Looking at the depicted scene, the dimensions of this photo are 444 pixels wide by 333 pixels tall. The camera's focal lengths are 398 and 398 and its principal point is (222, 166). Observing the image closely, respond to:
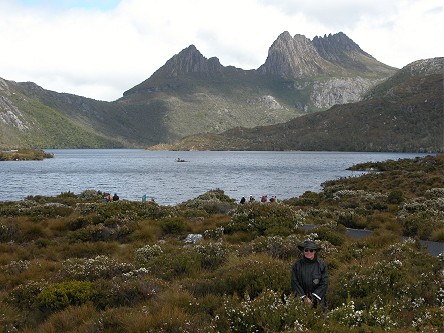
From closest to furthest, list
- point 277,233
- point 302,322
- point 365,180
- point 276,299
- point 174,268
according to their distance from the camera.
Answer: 1. point 302,322
2. point 276,299
3. point 174,268
4. point 277,233
5. point 365,180

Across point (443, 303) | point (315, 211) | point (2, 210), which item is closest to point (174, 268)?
point (443, 303)

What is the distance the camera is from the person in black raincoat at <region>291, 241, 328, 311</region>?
7965 mm

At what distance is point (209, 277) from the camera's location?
35.3 feet

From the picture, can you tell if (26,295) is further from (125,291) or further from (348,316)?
(348,316)

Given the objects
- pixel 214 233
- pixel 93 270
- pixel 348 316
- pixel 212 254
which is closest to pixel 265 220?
pixel 214 233

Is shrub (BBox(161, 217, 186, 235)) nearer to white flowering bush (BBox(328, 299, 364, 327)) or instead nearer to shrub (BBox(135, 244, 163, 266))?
shrub (BBox(135, 244, 163, 266))

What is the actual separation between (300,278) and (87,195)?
36632mm

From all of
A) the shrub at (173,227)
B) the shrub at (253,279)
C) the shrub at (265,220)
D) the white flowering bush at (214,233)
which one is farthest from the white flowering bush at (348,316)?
the shrub at (173,227)

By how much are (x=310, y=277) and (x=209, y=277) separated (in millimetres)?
3507

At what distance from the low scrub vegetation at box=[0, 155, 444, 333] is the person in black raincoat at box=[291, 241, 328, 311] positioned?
0.52 metres

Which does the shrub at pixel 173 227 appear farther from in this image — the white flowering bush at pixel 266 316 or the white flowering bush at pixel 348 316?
the white flowering bush at pixel 348 316

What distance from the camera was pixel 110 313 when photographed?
7.96 metres

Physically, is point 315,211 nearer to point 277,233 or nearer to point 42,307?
point 277,233

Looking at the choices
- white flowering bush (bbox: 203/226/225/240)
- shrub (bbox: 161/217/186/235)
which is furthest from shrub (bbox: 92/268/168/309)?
shrub (bbox: 161/217/186/235)
